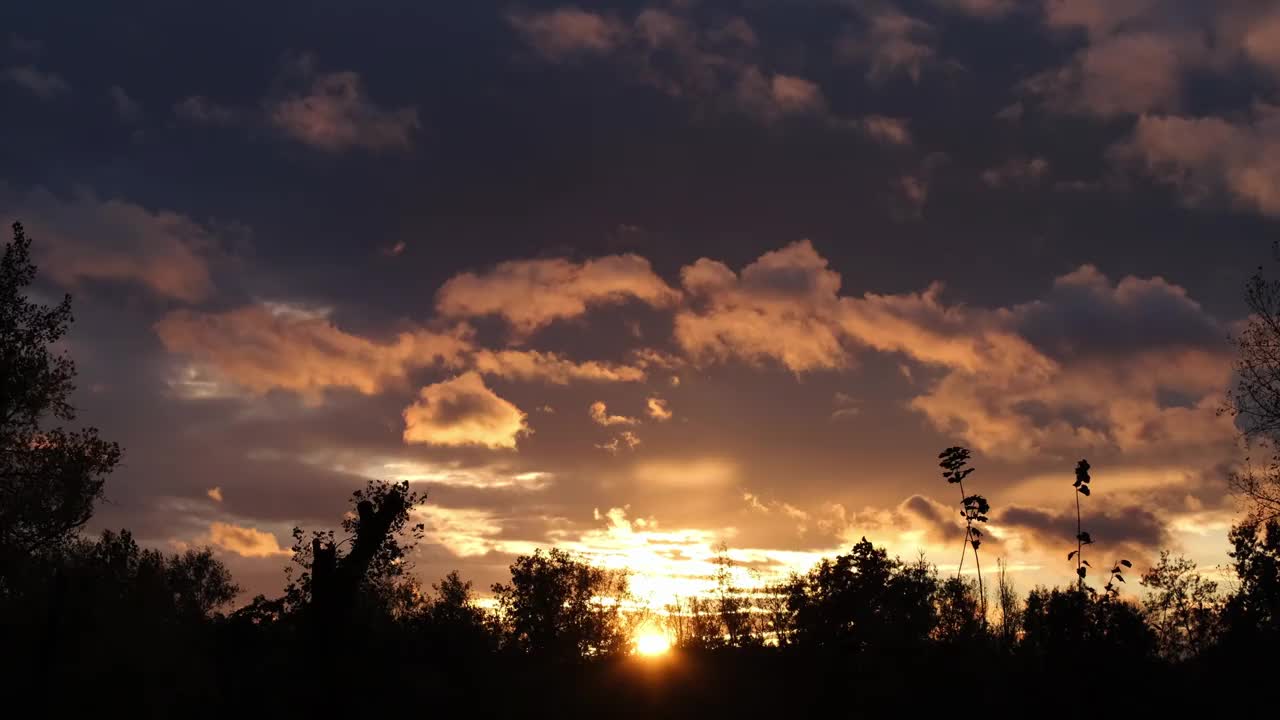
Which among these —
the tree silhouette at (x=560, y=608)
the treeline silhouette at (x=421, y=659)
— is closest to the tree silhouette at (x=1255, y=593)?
the treeline silhouette at (x=421, y=659)

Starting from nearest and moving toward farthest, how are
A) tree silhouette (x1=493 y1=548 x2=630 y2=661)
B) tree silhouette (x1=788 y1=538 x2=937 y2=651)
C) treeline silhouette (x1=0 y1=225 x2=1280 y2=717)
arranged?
treeline silhouette (x1=0 y1=225 x2=1280 y2=717), tree silhouette (x1=788 y1=538 x2=937 y2=651), tree silhouette (x1=493 y1=548 x2=630 y2=661)

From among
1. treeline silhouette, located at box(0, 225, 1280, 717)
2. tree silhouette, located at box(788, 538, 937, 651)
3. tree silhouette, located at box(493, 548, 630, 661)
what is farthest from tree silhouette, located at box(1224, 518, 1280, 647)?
tree silhouette, located at box(493, 548, 630, 661)

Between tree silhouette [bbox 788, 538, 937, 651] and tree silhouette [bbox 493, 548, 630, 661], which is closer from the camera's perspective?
tree silhouette [bbox 788, 538, 937, 651]

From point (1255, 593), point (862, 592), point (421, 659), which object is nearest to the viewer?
point (421, 659)

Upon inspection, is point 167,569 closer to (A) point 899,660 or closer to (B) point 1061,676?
(A) point 899,660

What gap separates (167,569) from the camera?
362 feet

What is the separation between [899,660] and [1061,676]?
6794 mm

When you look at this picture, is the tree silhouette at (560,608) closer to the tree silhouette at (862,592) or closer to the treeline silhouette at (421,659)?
the tree silhouette at (862,592)

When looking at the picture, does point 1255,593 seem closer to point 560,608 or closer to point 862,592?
point 862,592

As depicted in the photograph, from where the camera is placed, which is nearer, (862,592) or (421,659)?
(421,659)

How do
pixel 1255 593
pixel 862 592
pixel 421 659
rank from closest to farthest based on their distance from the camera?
pixel 421 659, pixel 1255 593, pixel 862 592

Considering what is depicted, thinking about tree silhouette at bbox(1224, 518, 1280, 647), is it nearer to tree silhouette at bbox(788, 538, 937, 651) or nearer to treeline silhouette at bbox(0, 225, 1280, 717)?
treeline silhouette at bbox(0, 225, 1280, 717)

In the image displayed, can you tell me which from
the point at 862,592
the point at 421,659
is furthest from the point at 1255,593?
the point at 421,659

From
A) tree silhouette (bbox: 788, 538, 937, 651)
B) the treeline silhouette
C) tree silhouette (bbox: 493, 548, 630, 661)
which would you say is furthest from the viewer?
tree silhouette (bbox: 493, 548, 630, 661)
